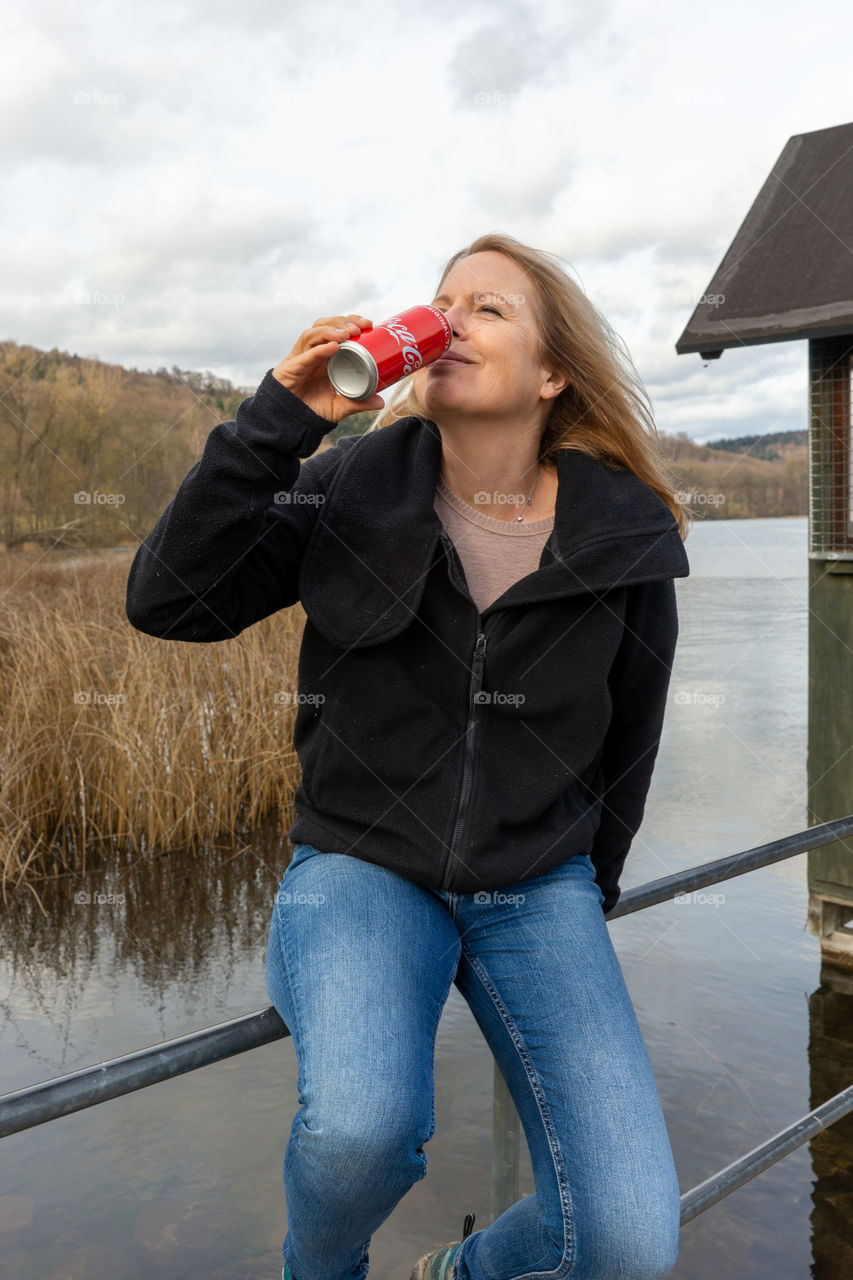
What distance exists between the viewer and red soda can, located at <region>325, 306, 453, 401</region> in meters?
1.44

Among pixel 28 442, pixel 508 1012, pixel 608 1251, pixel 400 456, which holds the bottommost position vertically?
pixel 608 1251

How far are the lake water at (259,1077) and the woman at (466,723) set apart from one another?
89 cm

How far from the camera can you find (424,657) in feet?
5.39

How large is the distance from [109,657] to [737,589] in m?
30.8

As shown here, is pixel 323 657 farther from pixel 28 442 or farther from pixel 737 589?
pixel 737 589

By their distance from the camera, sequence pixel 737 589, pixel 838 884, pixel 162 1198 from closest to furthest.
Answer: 1. pixel 162 1198
2. pixel 838 884
3. pixel 737 589

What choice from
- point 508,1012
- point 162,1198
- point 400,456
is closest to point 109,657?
point 162,1198

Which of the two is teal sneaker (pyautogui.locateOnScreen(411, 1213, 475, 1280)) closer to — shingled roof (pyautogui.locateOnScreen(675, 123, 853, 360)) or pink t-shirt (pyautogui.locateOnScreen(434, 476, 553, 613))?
pink t-shirt (pyautogui.locateOnScreen(434, 476, 553, 613))

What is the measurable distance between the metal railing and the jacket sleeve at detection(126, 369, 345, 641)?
633mm

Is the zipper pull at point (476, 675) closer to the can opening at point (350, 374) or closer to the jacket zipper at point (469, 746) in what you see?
the jacket zipper at point (469, 746)

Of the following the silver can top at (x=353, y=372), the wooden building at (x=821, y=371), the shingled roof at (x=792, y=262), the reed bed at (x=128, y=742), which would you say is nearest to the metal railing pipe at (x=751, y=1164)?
the silver can top at (x=353, y=372)

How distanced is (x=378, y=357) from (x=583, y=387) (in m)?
0.58

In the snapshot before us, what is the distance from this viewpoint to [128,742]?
17.1ft

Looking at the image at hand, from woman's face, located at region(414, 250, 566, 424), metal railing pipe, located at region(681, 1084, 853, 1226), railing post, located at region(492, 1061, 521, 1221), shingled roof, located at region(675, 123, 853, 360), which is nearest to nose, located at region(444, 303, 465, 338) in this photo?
woman's face, located at region(414, 250, 566, 424)
